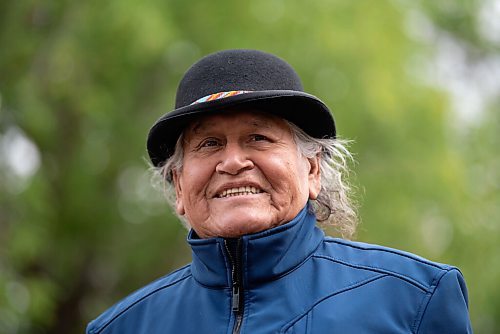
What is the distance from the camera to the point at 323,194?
300 cm

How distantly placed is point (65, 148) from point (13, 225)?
2.06 metres

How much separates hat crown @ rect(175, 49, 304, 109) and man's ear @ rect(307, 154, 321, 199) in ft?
0.83

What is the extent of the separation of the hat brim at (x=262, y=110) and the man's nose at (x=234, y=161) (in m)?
0.13

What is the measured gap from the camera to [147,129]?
9297 mm

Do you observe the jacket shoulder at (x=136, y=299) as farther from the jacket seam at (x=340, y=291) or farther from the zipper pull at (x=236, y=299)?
the jacket seam at (x=340, y=291)

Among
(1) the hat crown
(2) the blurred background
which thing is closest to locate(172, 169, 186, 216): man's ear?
(1) the hat crown

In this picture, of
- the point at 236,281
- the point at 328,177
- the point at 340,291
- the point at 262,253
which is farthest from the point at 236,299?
the point at 328,177

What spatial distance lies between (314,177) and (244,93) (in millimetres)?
460

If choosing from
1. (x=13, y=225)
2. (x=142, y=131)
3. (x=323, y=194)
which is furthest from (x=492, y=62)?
(x=323, y=194)

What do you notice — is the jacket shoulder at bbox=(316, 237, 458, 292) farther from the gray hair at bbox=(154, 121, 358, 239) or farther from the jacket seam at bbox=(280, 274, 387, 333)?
the gray hair at bbox=(154, 121, 358, 239)

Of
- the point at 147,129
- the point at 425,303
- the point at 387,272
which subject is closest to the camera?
the point at 425,303

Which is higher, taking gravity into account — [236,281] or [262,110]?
[262,110]

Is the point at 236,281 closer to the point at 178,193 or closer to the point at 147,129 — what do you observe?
the point at 178,193

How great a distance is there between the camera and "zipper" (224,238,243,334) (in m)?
2.55
